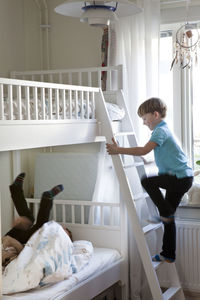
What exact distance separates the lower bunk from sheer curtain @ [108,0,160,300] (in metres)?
0.21

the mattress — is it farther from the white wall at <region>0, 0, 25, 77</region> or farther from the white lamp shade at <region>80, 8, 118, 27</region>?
the white wall at <region>0, 0, 25, 77</region>

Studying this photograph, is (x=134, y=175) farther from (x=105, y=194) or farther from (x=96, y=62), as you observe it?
(x=96, y=62)

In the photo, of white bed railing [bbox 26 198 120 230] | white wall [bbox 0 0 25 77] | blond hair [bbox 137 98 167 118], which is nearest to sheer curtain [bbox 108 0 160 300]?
white bed railing [bbox 26 198 120 230]

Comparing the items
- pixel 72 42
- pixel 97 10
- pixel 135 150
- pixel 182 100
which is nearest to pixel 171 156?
pixel 135 150

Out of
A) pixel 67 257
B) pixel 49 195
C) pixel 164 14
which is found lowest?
pixel 67 257

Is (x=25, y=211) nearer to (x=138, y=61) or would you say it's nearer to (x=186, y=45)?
(x=138, y=61)

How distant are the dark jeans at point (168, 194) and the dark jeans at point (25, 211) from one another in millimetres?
794

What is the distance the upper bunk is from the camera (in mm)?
2754

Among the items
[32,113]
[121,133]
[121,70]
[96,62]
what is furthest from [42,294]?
[96,62]

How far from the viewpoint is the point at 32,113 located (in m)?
3.16

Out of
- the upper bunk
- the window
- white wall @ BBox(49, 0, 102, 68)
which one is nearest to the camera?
the upper bunk

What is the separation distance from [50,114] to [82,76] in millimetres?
1450

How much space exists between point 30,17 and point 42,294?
8.75 feet

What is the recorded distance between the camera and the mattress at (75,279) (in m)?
2.82
